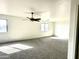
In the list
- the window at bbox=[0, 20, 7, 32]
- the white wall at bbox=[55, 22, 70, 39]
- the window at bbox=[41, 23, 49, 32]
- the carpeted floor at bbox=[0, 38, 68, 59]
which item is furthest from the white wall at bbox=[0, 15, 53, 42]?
the white wall at bbox=[55, 22, 70, 39]

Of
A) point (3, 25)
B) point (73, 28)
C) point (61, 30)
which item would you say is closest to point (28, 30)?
point (3, 25)

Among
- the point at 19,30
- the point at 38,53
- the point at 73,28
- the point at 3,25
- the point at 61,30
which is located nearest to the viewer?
the point at 73,28

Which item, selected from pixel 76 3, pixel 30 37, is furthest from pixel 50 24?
pixel 76 3

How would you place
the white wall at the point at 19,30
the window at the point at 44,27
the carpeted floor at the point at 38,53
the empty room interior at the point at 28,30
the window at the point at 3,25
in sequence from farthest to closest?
the window at the point at 44,27 < the white wall at the point at 19,30 < the window at the point at 3,25 < the empty room interior at the point at 28,30 < the carpeted floor at the point at 38,53

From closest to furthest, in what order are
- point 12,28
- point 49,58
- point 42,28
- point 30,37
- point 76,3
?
point 76,3 < point 49,58 < point 12,28 < point 30,37 < point 42,28

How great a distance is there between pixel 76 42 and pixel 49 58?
7.13ft

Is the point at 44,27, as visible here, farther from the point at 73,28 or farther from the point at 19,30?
the point at 73,28

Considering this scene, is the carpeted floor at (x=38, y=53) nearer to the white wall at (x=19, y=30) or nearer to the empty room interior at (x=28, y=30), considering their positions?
the empty room interior at (x=28, y=30)

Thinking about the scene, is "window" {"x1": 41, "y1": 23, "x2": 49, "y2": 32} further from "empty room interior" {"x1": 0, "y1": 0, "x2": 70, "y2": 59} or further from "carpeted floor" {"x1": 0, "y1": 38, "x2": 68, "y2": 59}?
"carpeted floor" {"x1": 0, "y1": 38, "x2": 68, "y2": 59}

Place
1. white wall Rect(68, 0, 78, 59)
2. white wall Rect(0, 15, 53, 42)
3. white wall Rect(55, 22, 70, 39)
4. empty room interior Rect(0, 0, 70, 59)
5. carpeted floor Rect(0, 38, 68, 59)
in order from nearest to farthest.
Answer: white wall Rect(68, 0, 78, 59), carpeted floor Rect(0, 38, 68, 59), empty room interior Rect(0, 0, 70, 59), white wall Rect(0, 15, 53, 42), white wall Rect(55, 22, 70, 39)

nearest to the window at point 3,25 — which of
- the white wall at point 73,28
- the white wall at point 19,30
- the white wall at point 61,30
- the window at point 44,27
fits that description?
the white wall at point 19,30

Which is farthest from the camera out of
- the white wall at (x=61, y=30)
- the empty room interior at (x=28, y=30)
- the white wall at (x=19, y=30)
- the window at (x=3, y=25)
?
the white wall at (x=61, y=30)

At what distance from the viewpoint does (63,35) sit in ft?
39.5

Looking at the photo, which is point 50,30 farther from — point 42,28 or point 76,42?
point 76,42
